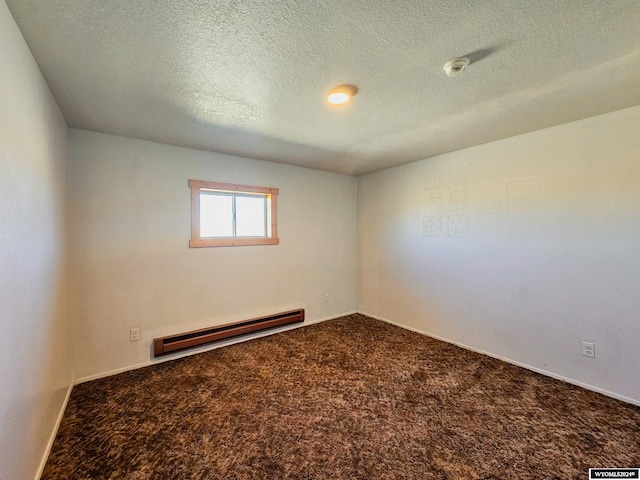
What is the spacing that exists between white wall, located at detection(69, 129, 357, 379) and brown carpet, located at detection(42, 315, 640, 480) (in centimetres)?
45

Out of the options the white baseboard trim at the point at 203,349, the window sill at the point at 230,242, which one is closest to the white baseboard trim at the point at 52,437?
the white baseboard trim at the point at 203,349

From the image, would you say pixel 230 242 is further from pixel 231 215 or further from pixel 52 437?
pixel 52 437

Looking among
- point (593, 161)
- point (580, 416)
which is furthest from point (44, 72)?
point (580, 416)

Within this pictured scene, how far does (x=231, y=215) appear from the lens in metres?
3.33

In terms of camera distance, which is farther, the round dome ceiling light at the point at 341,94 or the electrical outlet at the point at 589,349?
the electrical outlet at the point at 589,349

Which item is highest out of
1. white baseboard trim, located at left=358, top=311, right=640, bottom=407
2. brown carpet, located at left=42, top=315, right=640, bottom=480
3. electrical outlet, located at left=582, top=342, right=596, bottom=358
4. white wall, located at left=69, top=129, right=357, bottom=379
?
white wall, located at left=69, top=129, right=357, bottom=379

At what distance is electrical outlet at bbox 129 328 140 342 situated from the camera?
2.62m

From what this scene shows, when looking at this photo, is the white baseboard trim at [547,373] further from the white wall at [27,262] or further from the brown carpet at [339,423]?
the white wall at [27,262]

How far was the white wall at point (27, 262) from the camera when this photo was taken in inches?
43.2

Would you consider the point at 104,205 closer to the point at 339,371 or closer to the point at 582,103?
the point at 339,371

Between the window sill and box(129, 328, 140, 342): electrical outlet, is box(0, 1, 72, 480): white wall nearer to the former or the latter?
box(129, 328, 140, 342): electrical outlet

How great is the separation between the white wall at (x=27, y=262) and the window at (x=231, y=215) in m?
1.19

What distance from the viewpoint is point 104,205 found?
2.50m

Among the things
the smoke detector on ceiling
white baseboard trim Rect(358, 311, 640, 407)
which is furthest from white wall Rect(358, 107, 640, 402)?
the smoke detector on ceiling
